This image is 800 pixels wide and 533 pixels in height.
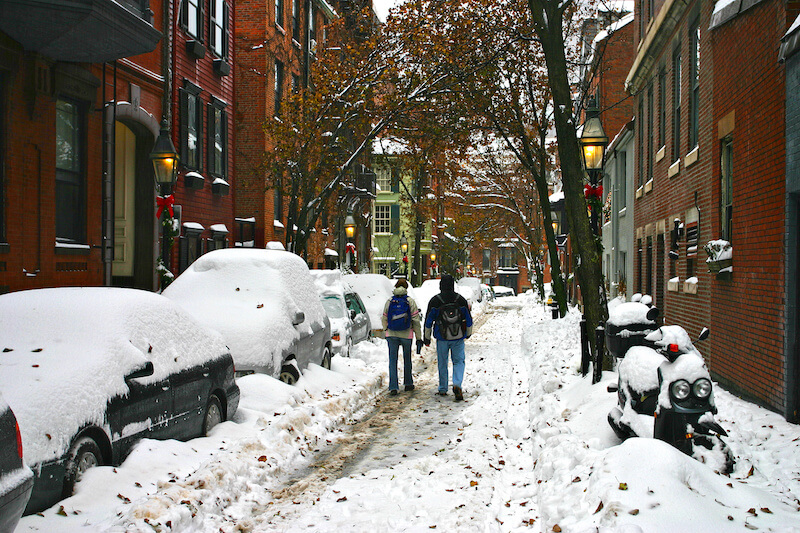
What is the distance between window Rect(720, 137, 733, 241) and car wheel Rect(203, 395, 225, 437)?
7.92 m

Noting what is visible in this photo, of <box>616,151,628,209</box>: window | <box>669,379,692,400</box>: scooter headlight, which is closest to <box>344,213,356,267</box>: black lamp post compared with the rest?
<box>616,151,628,209</box>: window

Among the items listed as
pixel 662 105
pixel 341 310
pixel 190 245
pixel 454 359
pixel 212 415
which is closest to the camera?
pixel 212 415

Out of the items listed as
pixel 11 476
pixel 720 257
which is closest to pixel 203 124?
pixel 720 257

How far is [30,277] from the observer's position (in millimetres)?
13555

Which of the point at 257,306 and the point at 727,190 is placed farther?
the point at 727,190

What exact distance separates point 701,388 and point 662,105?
13.5m

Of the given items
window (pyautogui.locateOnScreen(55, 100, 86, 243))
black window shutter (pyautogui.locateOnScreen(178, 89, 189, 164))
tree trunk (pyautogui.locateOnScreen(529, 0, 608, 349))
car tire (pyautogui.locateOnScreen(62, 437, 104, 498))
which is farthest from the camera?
black window shutter (pyautogui.locateOnScreen(178, 89, 189, 164))

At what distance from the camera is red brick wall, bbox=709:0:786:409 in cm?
859

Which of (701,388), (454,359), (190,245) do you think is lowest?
(454,359)

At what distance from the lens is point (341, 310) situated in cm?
1593

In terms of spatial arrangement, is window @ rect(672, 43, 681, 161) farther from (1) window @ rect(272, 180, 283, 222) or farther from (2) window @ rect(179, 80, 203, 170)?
(1) window @ rect(272, 180, 283, 222)

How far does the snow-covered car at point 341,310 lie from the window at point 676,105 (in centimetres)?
771

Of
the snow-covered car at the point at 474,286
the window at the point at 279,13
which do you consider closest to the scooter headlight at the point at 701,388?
the window at the point at 279,13

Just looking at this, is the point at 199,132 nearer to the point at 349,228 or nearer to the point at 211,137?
the point at 211,137
